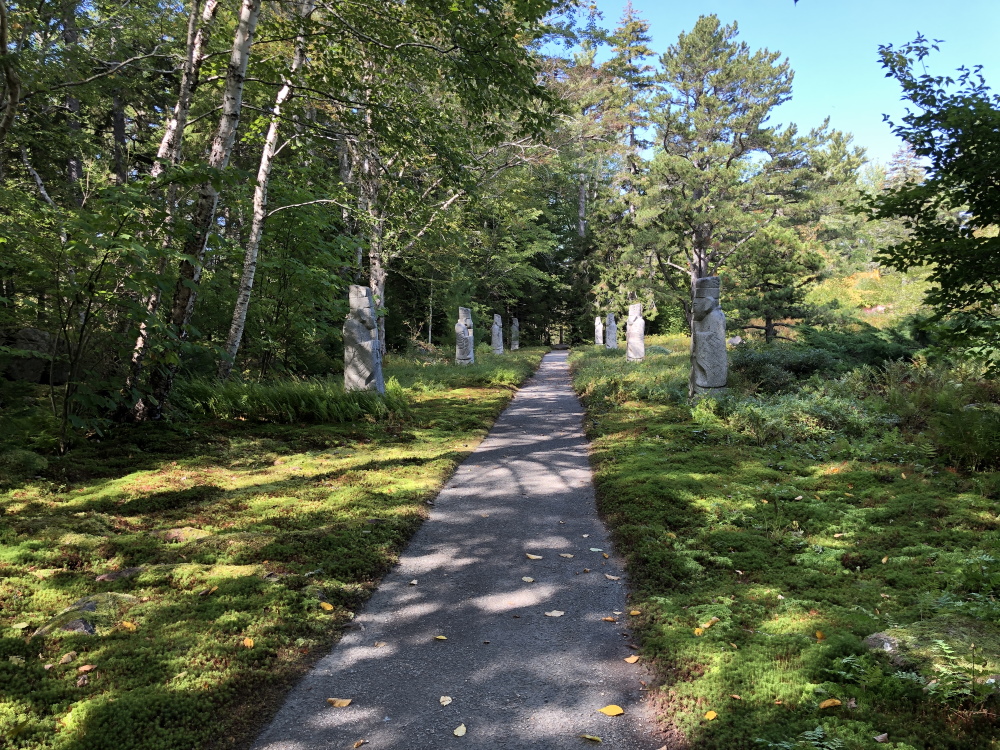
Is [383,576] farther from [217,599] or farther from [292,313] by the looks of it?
[292,313]

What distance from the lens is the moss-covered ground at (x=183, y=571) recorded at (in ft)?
8.21

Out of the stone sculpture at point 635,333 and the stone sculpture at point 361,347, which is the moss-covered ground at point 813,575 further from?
the stone sculpture at point 635,333

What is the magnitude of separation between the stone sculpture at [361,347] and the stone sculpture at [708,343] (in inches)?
230

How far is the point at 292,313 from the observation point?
10.7m

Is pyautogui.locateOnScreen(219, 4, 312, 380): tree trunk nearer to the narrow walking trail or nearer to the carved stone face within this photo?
the narrow walking trail

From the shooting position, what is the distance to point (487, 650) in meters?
3.18

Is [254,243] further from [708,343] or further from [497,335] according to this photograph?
[497,335]

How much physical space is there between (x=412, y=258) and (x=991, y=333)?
15887 millimetres

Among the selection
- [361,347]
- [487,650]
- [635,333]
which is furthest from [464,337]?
[487,650]

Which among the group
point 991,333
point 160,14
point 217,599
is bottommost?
point 217,599

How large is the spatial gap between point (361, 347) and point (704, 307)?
6.44 metres

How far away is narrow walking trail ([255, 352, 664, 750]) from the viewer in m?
2.52

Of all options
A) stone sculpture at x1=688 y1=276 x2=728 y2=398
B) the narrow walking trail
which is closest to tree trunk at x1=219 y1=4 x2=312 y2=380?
the narrow walking trail

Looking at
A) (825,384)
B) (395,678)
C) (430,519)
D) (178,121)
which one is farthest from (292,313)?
(825,384)
